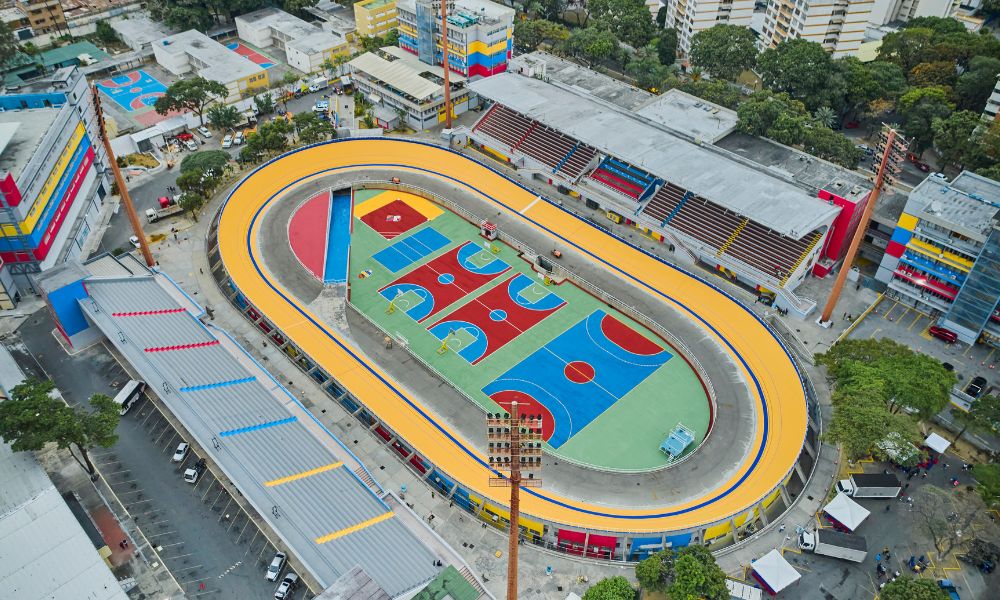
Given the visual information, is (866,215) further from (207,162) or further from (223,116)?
(223,116)

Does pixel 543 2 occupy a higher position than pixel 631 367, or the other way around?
pixel 543 2

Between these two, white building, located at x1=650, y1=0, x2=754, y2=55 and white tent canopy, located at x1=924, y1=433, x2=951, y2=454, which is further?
white building, located at x1=650, y1=0, x2=754, y2=55

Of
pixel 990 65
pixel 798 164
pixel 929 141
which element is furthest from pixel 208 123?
pixel 990 65

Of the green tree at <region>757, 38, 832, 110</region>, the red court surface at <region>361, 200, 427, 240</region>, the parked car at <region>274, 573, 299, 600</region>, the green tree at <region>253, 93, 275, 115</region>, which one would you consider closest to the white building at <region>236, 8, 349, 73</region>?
the green tree at <region>253, 93, 275, 115</region>

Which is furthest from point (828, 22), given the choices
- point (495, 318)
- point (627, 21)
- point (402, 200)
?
point (495, 318)

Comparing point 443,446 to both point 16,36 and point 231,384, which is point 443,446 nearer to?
point 231,384

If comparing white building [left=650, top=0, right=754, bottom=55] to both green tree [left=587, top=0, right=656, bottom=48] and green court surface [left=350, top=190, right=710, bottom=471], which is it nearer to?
green tree [left=587, top=0, right=656, bottom=48]
